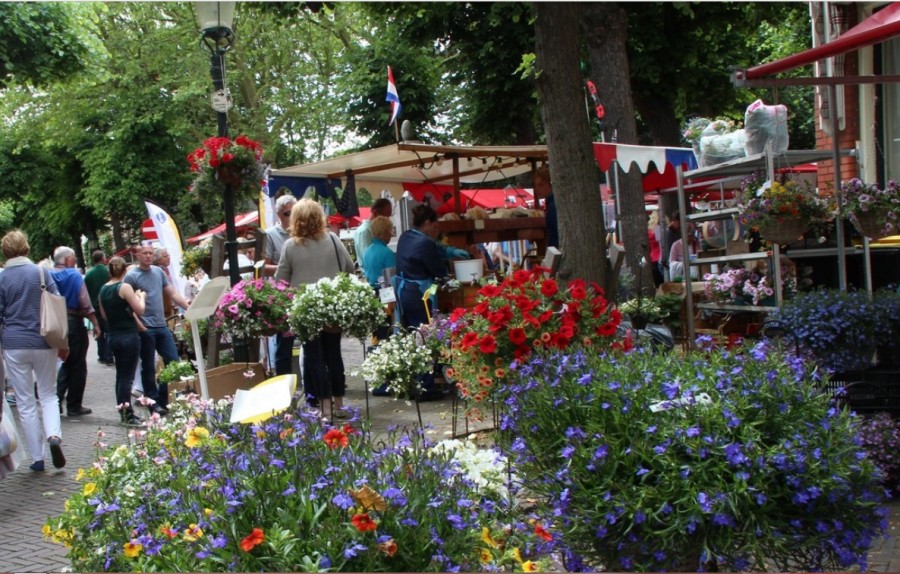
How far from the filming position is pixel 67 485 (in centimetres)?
737

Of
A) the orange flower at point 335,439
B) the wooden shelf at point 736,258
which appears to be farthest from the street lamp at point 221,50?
the orange flower at point 335,439

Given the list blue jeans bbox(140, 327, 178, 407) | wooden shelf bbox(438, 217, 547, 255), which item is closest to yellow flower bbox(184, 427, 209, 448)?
blue jeans bbox(140, 327, 178, 407)

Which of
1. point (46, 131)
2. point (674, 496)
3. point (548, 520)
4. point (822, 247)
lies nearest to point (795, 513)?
point (674, 496)

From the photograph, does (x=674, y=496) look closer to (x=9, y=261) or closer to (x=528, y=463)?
(x=528, y=463)

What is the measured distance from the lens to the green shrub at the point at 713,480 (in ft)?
10.1

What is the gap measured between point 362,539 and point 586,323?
141 inches

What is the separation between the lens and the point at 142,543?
3.17 metres

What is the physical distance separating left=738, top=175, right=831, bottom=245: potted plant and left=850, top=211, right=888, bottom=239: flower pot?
14.4 inches

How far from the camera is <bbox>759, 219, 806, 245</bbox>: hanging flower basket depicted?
7676mm

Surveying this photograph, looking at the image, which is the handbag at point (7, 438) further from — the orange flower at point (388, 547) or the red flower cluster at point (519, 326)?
the orange flower at point (388, 547)

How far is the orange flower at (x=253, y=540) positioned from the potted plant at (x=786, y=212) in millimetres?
5889

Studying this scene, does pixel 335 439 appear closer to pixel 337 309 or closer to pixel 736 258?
pixel 337 309

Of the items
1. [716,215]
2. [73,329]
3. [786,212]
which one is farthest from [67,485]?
[716,215]

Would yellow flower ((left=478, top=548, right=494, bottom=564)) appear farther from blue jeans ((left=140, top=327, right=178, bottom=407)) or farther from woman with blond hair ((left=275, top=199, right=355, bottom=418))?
blue jeans ((left=140, top=327, right=178, bottom=407))
